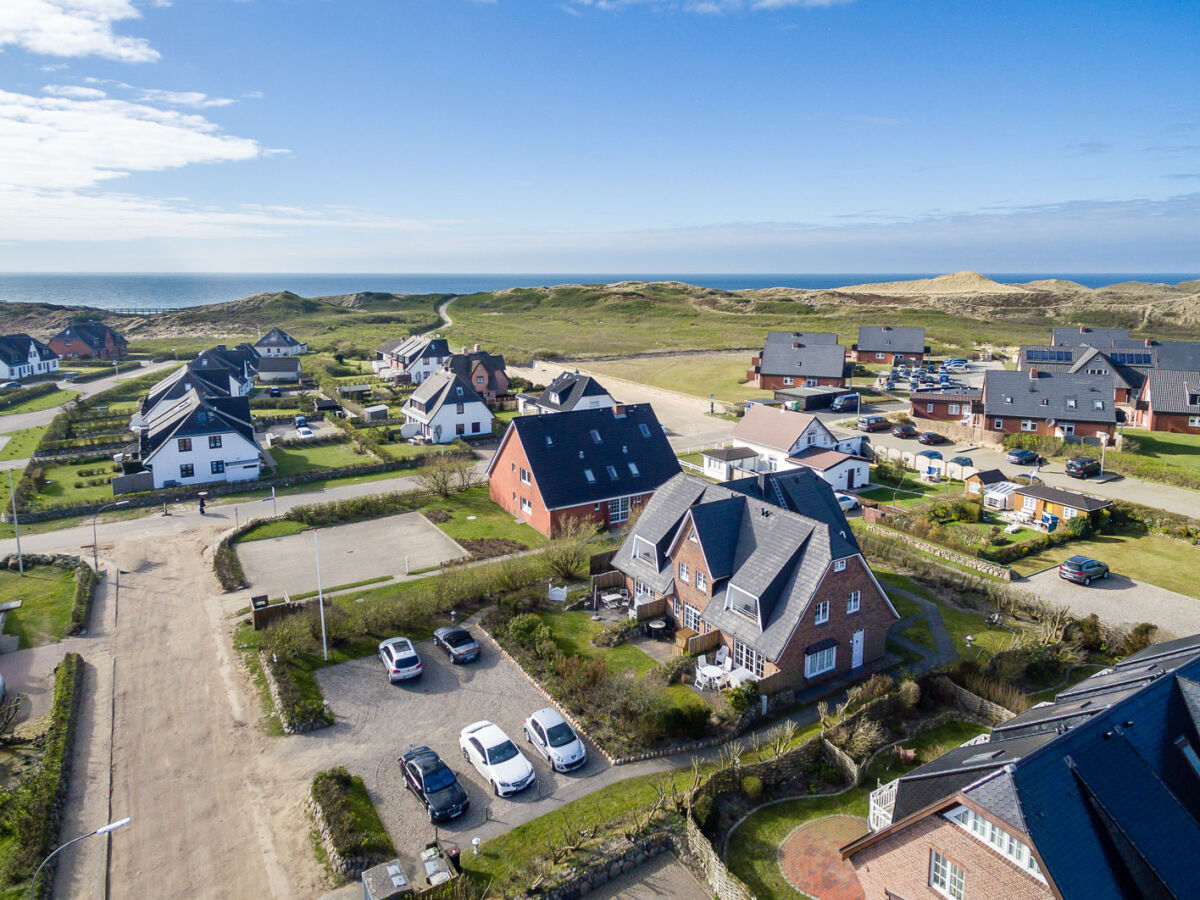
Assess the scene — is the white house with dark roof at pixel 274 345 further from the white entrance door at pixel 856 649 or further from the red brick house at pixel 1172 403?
the red brick house at pixel 1172 403

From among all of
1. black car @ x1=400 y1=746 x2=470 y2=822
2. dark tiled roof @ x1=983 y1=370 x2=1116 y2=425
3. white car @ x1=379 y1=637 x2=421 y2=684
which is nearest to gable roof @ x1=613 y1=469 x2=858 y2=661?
white car @ x1=379 y1=637 x2=421 y2=684

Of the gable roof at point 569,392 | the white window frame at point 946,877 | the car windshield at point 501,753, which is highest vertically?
the gable roof at point 569,392

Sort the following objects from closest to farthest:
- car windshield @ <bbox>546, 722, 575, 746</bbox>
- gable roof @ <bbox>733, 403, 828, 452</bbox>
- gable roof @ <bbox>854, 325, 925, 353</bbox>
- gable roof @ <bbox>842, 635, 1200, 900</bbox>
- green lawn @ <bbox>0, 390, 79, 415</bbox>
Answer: gable roof @ <bbox>842, 635, 1200, 900</bbox>, car windshield @ <bbox>546, 722, 575, 746</bbox>, gable roof @ <bbox>733, 403, 828, 452</bbox>, green lawn @ <bbox>0, 390, 79, 415</bbox>, gable roof @ <bbox>854, 325, 925, 353</bbox>

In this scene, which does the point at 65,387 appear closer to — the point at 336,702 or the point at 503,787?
the point at 336,702

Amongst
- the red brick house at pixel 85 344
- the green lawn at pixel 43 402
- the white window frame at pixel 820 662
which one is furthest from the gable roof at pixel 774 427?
the red brick house at pixel 85 344

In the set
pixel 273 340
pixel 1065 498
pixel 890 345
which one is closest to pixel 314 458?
pixel 1065 498

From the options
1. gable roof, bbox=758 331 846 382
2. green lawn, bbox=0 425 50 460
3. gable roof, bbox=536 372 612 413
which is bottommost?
green lawn, bbox=0 425 50 460

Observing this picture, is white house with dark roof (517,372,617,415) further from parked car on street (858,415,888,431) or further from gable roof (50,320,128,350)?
gable roof (50,320,128,350)
